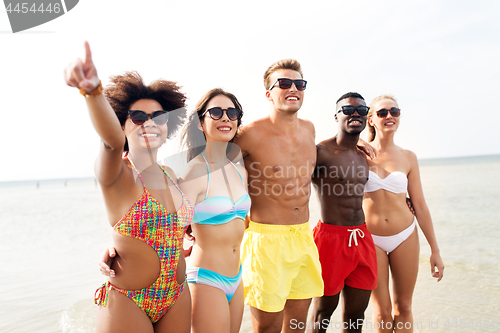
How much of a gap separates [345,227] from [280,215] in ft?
2.88

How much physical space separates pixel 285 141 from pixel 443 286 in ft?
16.4

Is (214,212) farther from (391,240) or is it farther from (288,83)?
(391,240)

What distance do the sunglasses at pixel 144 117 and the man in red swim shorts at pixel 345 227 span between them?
2.17 meters

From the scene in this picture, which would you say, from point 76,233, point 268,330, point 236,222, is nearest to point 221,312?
point 236,222

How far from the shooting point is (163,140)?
2.51 m

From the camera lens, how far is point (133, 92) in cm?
254

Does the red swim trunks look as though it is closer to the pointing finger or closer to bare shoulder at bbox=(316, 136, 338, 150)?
bare shoulder at bbox=(316, 136, 338, 150)

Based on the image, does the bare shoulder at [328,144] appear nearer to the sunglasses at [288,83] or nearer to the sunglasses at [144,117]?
the sunglasses at [288,83]

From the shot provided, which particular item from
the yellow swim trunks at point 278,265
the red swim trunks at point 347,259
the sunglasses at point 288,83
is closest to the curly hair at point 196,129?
the sunglasses at point 288,83

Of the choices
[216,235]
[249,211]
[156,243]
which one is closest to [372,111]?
[249,211]

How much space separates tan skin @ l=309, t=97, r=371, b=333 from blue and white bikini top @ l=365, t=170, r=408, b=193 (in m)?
0.11

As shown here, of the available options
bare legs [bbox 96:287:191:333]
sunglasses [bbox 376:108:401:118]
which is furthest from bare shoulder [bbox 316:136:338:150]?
bare legs [bbox 96:287:191:333]

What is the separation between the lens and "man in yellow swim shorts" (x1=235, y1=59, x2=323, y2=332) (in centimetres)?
336

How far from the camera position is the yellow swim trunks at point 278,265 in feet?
10.9
